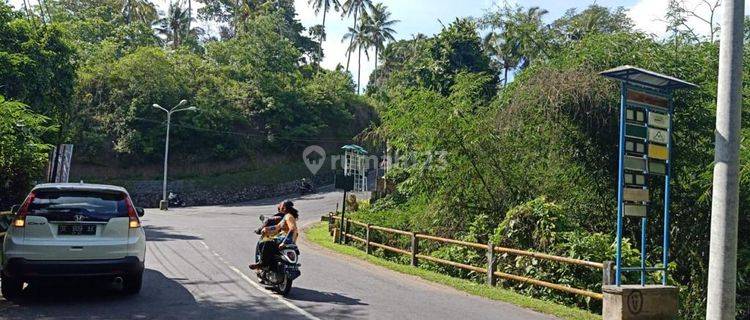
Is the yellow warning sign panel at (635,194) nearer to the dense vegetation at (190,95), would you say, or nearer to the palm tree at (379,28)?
the dense vegetation at (190,95)

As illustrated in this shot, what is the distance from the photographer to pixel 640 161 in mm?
8617

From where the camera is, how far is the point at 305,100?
192 feet

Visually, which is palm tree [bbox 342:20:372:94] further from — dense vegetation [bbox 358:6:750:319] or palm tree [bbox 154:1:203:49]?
dense vegetation [bbox 358:6:750:319]

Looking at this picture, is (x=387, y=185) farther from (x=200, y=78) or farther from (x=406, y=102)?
(x=200, y=78)

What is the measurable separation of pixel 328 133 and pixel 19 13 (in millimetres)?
37476

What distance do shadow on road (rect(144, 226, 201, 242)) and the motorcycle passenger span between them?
10.8m

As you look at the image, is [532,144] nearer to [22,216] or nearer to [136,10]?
[22,216]

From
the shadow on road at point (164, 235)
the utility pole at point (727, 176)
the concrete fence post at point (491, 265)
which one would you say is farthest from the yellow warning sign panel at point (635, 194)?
the shadow on road at point (164, 235)

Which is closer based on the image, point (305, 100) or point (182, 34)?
point (305, 100)

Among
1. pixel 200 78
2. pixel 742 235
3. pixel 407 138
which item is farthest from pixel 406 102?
→ pixel 200 78

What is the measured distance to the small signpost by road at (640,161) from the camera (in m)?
8.38

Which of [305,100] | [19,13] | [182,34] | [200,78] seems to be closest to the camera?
[19,13]

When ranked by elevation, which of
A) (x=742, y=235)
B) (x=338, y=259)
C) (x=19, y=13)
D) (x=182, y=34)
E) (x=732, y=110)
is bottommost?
(x=338, y=259)

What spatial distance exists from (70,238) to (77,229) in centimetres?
15
